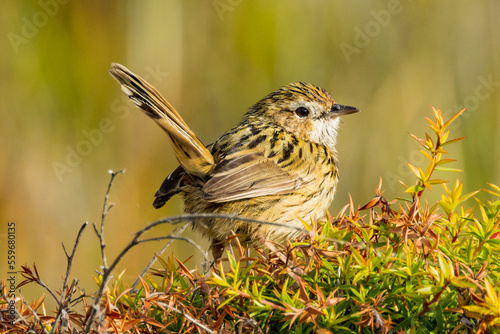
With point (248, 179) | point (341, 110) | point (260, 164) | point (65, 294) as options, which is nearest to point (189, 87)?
point (341, 110)

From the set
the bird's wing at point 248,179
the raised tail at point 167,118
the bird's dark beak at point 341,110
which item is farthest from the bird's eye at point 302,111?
the raised tail at point 167,118

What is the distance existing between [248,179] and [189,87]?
5.89 feet

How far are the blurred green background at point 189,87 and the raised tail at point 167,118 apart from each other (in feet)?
5.04

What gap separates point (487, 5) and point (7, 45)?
400cm

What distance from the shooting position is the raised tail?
324 centimetres

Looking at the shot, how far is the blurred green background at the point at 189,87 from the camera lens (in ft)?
16.0

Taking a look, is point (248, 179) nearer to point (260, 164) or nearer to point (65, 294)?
point (260, 164)

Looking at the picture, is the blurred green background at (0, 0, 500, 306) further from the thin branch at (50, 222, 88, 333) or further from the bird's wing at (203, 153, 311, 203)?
the thin branch at (50, 222, 88, 333)

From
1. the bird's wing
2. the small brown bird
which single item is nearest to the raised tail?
the small brown bird

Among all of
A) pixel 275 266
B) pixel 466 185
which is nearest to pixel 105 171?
pixel 466 185

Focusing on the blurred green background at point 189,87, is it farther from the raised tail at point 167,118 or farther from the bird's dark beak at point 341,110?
the raised tail at point 167,118

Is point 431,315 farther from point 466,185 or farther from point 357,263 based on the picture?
point 466,185

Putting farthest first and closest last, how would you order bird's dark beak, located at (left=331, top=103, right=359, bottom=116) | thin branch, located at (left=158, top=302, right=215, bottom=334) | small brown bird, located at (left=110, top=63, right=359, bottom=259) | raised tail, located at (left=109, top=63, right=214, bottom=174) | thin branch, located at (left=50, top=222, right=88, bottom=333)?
bird's dark beak, located at (left=331, top=103, right=359, bottom=116), small brown bird, located at (left=110, top=63, right=359, bottom=259), raised tail, located at (left=109, top=63, right=214, bottom=174), thin branch, located at (left=50, top=222, right=88, bottom=333), thin branch, located at (left=158, top=302, right=215, bottom=334)

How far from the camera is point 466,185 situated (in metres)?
5.32
